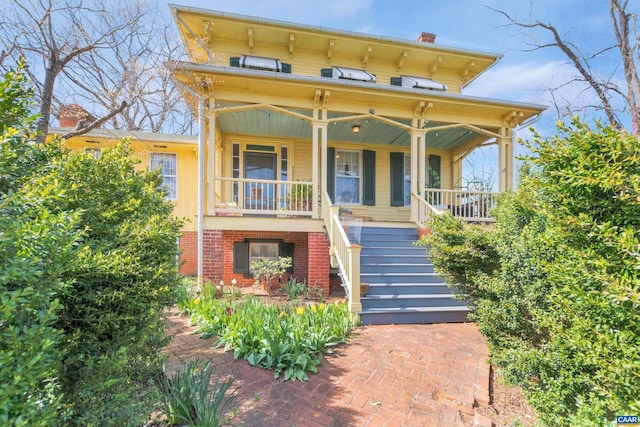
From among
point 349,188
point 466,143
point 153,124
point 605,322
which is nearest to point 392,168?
point 349,188

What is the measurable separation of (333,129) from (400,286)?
513cm

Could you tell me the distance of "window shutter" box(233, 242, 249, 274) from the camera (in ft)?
26.0

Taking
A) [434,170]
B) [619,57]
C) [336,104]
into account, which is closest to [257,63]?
[336,104]

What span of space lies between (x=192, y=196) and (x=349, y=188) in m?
5.27

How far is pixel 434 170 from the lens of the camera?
9.76 m

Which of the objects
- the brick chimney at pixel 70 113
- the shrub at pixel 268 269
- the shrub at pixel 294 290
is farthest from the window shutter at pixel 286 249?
the brick chimney at pixel 70 113

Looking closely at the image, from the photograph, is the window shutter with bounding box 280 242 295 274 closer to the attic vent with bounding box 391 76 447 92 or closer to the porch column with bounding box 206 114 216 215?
the porch column with bounding box 206 114 216 215

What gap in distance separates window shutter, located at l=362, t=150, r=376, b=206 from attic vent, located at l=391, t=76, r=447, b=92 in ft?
8.41

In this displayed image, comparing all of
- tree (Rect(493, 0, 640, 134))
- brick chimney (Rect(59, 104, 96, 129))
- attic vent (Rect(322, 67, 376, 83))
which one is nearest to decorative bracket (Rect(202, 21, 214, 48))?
attic vent (Rect(322, 67, 376, 83))

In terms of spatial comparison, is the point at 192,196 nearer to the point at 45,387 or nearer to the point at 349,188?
the point at 349,188

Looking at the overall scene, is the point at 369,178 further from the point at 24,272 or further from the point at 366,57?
the point at 24,272

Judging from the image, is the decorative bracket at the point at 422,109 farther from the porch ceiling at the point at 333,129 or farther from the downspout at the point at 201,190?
the downspout at the point at 201,190

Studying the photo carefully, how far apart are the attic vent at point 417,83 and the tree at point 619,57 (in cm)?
477

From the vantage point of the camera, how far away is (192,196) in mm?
9359
